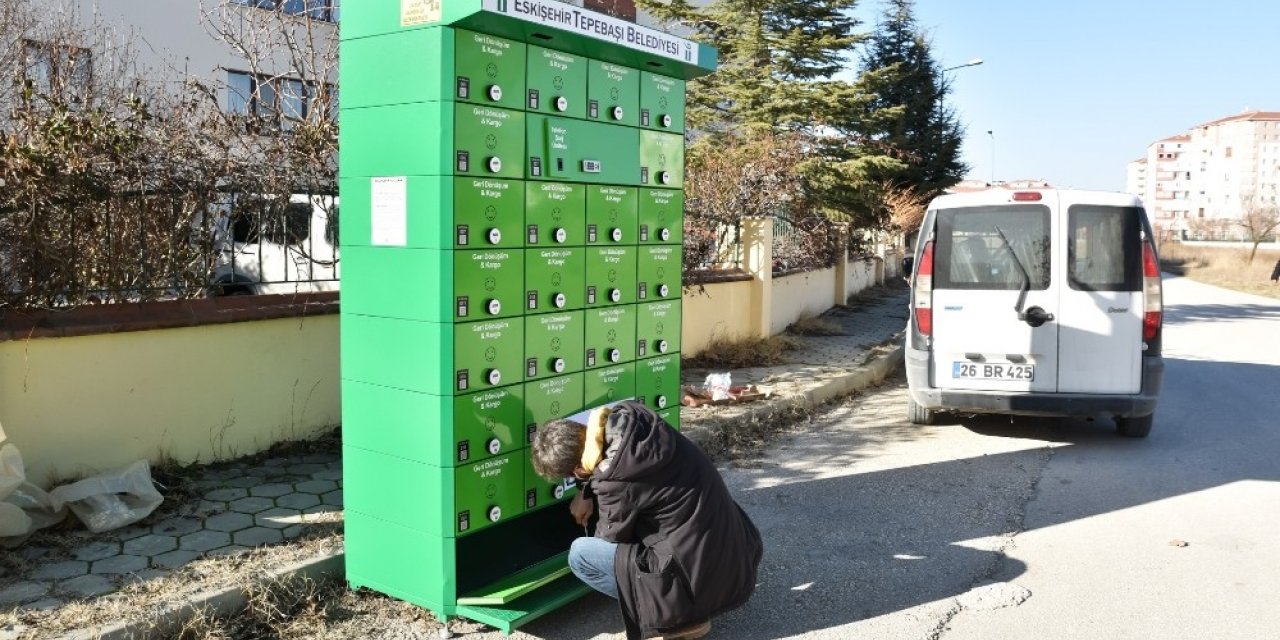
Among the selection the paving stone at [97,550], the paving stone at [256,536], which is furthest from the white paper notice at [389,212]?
the paving stone at [97,550]

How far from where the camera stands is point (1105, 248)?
784 centimetres

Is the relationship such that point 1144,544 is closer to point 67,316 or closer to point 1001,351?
point 1001,351

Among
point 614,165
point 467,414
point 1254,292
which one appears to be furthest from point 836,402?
point 1254,292

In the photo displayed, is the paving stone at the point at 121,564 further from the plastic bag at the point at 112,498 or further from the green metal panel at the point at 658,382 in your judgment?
the green metal panel at the point at 658,382

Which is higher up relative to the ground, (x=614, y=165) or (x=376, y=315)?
(x=614, y=165)

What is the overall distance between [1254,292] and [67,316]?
38.9m

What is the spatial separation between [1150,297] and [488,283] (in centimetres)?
581

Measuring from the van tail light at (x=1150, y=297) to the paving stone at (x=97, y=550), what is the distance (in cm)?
735

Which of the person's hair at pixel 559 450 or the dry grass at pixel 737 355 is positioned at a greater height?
the person's hair at pixel 559 450

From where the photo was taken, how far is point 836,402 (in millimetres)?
10289

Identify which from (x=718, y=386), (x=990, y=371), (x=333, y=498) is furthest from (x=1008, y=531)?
(x=333, y=498)

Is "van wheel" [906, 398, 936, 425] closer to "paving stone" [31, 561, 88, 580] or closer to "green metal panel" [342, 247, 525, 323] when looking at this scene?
"green metal panel" [342, 247, 525, 323]

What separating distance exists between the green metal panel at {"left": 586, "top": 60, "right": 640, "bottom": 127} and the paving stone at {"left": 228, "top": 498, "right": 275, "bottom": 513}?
9.74 feet

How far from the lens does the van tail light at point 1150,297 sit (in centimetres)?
769
